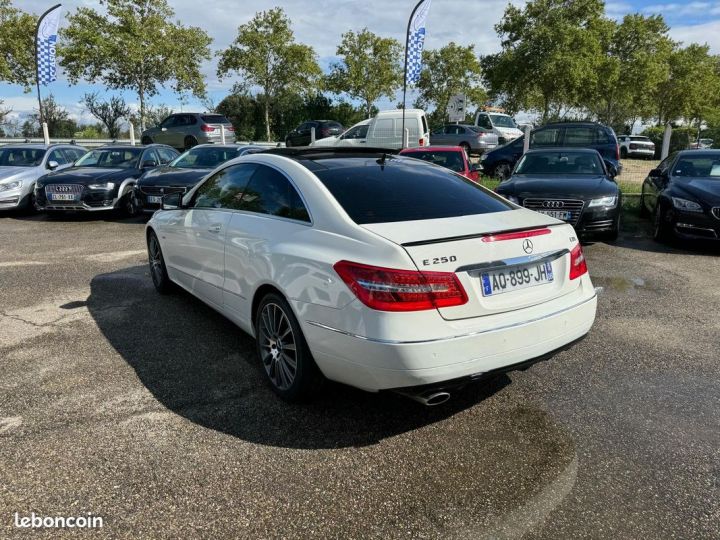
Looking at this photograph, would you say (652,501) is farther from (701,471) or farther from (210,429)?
(210,429)

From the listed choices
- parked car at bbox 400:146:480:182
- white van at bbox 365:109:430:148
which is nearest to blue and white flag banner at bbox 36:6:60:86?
white van at bbox 365:109:430:148

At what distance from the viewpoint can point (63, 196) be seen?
34.6ft

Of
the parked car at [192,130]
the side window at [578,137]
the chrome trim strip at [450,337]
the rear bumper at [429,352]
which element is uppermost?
the parked car at [192,130]

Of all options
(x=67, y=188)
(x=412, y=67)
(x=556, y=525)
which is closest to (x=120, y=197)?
(x=67, y=188)

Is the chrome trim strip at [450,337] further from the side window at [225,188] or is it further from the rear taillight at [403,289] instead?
the side window at [225,188]

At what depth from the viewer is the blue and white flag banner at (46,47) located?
21406 millimetres

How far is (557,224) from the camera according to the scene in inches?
128

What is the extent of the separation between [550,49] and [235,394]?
30.9m

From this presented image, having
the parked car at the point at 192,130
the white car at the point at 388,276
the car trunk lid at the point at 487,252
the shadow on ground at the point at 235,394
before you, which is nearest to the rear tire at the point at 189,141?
the parked car at the point at 192,130

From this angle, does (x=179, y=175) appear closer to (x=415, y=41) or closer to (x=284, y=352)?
(x=284, y=352)

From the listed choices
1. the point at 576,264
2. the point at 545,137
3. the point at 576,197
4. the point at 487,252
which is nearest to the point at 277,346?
the point at 487,252

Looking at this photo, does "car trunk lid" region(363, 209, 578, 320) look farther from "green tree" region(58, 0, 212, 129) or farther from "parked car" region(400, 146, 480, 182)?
"green tree" region(58, 0, 212, 129)

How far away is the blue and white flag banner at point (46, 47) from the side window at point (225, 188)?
21.7 m

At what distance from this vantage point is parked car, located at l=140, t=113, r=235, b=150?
23172 mm
